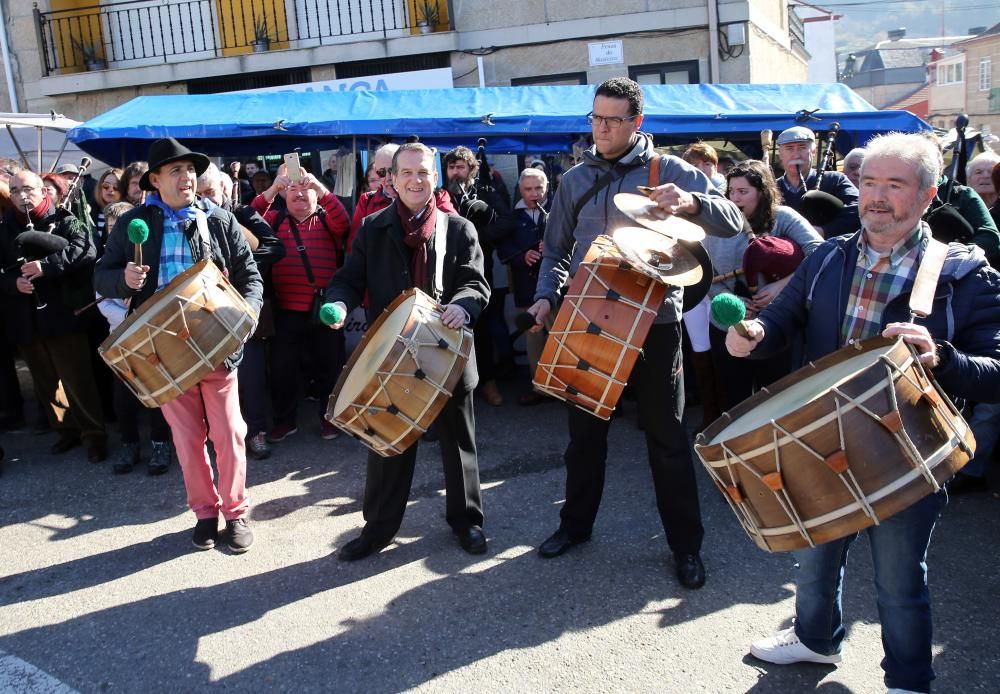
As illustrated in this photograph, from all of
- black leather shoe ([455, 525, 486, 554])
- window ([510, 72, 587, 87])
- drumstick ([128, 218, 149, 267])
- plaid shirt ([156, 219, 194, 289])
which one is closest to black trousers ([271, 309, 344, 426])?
plaid shirt ([156, 219, 194, 289])

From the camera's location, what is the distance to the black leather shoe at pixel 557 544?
433 cm

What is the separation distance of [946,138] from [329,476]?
625 cm

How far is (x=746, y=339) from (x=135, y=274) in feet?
9.51

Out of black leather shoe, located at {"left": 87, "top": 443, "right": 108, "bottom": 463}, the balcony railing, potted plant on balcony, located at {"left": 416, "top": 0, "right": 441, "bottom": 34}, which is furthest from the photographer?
the balcony railing

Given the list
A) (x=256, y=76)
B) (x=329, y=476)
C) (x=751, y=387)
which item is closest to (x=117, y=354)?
(x=329, y=476)

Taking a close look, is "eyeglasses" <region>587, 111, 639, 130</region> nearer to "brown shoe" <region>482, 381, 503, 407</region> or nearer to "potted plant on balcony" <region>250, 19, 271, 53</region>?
"brown shoe" <region>482, 381, 503, 407</region>

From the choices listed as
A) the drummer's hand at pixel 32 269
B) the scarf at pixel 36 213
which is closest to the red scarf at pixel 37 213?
the scarf at pixel 36 213

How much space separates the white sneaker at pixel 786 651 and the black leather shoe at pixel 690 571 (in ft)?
1.95

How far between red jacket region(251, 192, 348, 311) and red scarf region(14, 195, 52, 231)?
146 cm

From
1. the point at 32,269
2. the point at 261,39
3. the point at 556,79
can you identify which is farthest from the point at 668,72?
the point at 32,269

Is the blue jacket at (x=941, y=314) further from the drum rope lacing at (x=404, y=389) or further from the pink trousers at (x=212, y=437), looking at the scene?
the pink trousers at (x=212, y=437)

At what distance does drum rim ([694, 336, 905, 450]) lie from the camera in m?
2.62

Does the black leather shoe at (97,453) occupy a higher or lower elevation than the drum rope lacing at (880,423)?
lower

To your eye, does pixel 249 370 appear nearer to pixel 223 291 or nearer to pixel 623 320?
pixel 223 291
